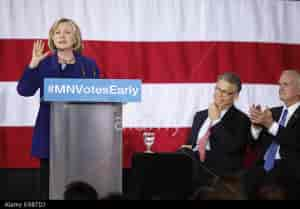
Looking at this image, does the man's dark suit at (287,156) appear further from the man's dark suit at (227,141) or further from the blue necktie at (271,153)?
the man's dark suit at (227,141)

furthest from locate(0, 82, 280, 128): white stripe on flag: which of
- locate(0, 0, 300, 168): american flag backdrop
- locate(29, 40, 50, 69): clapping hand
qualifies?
locate(29, 40, 50, 69): clapping hand

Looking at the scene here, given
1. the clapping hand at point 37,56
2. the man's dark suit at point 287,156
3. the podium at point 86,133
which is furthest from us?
the clapping hand at point 37,56

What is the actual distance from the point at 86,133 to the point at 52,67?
119 centimetres

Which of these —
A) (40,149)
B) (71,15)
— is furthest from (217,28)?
(40,149)

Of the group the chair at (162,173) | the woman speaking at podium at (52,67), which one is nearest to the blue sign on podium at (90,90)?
the chair at (162,173)

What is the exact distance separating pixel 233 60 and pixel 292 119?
0.88 m

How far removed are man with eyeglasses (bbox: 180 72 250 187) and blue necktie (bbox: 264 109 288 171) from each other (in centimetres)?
23

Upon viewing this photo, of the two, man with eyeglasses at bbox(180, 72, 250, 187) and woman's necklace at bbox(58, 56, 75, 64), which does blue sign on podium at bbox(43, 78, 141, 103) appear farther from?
man with eyeglasses at bbox(180, 72, 250, 187)

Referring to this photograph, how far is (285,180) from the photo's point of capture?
281 inches

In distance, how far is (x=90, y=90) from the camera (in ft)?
21.8

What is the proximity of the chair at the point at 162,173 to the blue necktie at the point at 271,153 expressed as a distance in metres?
0.82

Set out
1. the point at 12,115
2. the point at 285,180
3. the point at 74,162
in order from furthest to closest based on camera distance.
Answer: the point at 12,115, the point at 285,180, the point at 74,162

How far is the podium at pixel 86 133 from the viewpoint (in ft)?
21.5

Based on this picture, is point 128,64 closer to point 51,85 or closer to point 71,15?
point 71,15
